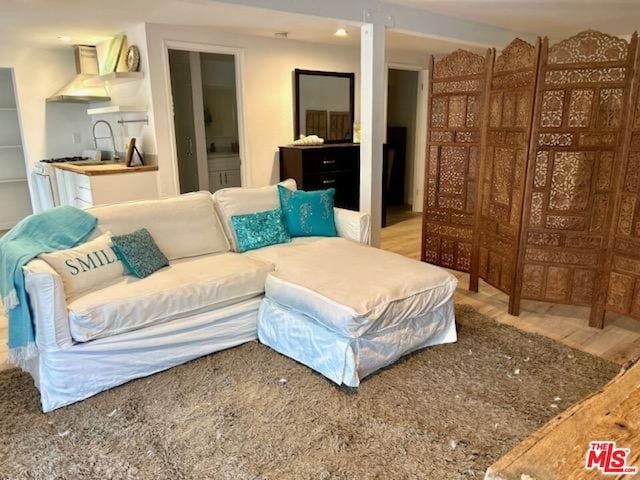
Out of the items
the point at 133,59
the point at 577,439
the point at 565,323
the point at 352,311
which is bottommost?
the point at 565,323

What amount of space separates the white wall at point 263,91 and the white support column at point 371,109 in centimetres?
144

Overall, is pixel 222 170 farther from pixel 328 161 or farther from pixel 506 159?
pixel 506 159

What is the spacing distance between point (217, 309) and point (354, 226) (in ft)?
3.87

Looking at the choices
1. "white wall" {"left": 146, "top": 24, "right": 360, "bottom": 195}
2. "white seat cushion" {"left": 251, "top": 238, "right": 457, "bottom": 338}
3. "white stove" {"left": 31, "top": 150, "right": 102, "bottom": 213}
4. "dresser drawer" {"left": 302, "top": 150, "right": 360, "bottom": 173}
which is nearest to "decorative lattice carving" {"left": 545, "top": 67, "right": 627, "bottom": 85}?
"white seat cushion" {"left": 251, "top": 238, "right": 457, "bottom": 338}

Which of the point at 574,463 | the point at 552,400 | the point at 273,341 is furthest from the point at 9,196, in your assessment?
the point at 574,463

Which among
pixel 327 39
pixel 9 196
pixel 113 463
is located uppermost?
pixel 327 39

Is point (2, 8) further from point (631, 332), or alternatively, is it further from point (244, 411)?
point (631, 332)

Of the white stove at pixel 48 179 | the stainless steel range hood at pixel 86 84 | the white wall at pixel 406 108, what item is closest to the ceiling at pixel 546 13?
the white wall at pixel 406 108

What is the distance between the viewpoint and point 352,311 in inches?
86.0

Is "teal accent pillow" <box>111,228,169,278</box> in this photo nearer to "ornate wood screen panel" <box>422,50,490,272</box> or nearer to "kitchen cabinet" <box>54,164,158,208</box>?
"kitchen cabinet" <box>54,164,158,208</box>

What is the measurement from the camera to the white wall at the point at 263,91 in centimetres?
442

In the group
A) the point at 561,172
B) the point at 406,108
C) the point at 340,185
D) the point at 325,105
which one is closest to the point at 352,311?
the point at 561,172

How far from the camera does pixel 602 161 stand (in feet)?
9.17

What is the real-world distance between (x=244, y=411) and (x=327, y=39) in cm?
422
